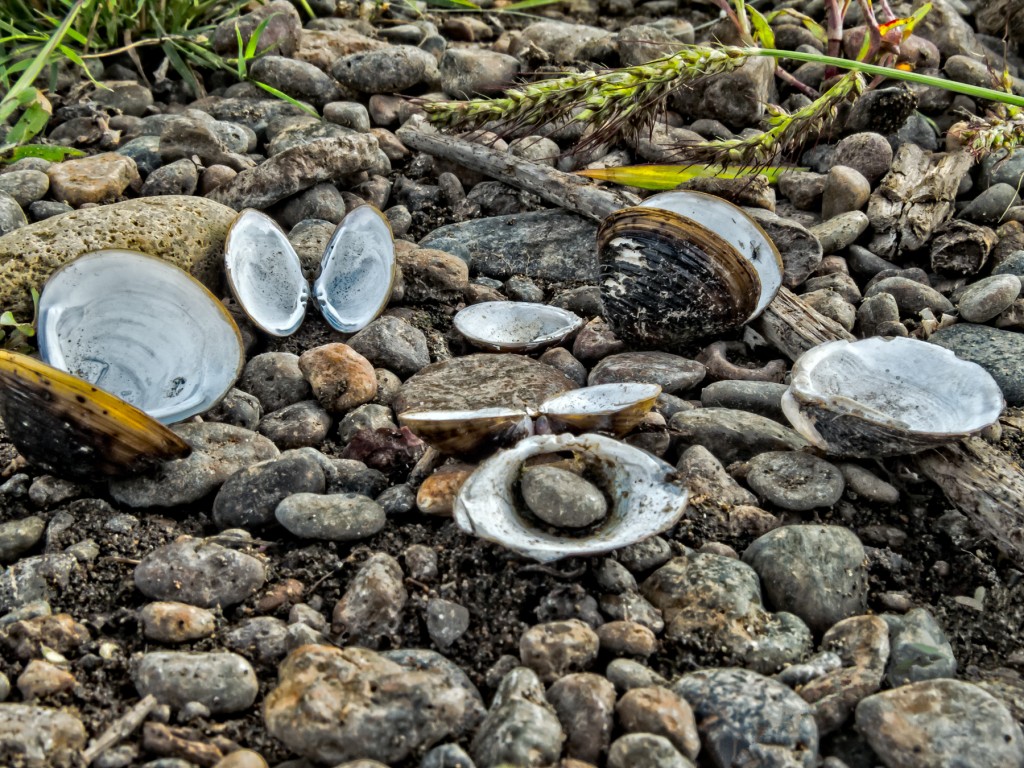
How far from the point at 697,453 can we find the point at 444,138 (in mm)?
2617

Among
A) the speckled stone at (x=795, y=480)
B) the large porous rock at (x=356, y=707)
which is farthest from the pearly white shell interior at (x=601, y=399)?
the large porous rock at (x=356, y=707)

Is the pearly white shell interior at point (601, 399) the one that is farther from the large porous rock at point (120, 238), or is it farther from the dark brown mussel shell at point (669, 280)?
the large porous rock at point (120, 238)

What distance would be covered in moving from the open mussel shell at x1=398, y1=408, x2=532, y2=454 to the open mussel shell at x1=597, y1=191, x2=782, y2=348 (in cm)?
95

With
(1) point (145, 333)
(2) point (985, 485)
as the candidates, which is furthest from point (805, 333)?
→ (1) point (145, 333)

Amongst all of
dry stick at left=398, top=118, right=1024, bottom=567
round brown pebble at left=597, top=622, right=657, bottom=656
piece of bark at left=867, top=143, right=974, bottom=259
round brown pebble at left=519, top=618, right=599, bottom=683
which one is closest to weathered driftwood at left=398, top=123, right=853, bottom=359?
dry stick at left=398, top=118, right=1024, bottom=567

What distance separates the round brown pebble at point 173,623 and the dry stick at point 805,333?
7.92 feet

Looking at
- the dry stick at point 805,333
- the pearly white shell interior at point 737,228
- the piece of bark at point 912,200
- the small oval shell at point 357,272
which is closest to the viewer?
the dry stick at point 805,333

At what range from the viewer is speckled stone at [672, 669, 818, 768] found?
87.9 inches

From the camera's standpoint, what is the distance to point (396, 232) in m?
4.66

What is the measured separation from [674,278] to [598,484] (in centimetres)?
112

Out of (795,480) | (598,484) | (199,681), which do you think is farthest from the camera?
(795,480)

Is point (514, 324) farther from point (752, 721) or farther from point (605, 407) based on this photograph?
point (752, 721)

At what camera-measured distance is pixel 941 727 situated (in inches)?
88.4

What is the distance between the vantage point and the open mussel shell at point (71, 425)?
9.27ft
